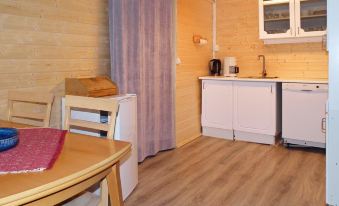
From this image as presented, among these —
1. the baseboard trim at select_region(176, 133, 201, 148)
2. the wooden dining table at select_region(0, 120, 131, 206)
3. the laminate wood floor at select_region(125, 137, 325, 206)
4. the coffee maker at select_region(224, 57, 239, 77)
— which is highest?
the coffee maker at select_region(224, 57, 239, 77)

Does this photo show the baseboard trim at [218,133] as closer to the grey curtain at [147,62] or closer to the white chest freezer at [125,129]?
the grey curtain at [147,62]

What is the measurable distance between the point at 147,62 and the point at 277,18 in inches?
77.2

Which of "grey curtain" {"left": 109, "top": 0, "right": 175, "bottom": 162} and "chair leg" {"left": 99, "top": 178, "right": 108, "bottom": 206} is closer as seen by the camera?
"chair leg" {"left": 99, "top": 178, "right": 108, "bottom": 206}

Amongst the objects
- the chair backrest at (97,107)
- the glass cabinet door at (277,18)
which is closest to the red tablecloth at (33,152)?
the chair backrest at (97,107)

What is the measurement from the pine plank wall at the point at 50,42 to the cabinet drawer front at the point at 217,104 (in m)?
1.84

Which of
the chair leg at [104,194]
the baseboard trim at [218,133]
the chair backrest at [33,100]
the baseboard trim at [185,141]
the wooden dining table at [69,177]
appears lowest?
the baseboard trim at [185,141]

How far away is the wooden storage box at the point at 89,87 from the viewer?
2.58 m

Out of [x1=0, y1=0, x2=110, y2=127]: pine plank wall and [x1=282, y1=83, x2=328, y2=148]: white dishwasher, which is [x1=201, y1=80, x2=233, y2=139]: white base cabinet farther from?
[x1=0, y1=0, x2=110, y2=127]: pine plank wall

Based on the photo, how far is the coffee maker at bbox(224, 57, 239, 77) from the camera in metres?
4.72

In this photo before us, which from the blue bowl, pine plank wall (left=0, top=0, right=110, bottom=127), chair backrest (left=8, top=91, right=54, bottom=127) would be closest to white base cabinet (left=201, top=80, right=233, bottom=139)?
pine plank wall (left=0, top=0, right=110, bottom=127)

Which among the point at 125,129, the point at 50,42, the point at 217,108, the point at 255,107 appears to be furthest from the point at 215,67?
the point at 50,42

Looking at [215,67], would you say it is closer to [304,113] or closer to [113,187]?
[304,113]

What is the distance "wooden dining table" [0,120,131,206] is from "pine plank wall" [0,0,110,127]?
3.61ft

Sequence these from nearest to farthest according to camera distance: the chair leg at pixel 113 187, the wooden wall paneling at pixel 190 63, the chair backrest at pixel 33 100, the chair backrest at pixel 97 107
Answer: the chair leg at pixel 113 187 → the chair backrest at pixel 97 107 → the chair backrest at pixel 33 100 → the wooden wall paneling at pixel 190 63
